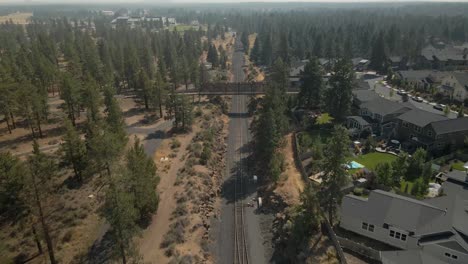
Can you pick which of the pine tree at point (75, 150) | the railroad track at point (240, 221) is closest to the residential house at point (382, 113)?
the railroad track at point (240, 221)

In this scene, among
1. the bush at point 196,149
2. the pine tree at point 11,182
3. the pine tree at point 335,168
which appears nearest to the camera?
the pine tree at point 11,182

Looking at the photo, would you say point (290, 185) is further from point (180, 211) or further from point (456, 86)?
point (456, 86)

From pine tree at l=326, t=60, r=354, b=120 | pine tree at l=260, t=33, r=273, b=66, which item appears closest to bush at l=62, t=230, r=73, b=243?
pine tree at l=326, t=60, r=354, b=120

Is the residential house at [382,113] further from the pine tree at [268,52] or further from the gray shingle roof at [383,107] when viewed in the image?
the pine tree at [268,52]

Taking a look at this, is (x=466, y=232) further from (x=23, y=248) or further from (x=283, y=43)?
(x=283, y=43)

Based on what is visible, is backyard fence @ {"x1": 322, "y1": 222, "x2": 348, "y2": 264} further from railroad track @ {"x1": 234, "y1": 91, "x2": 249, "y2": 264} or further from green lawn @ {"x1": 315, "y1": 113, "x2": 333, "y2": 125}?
green lawn @ {"x1": 315, "y1": 113, "x2": 333, "y2": 125}
